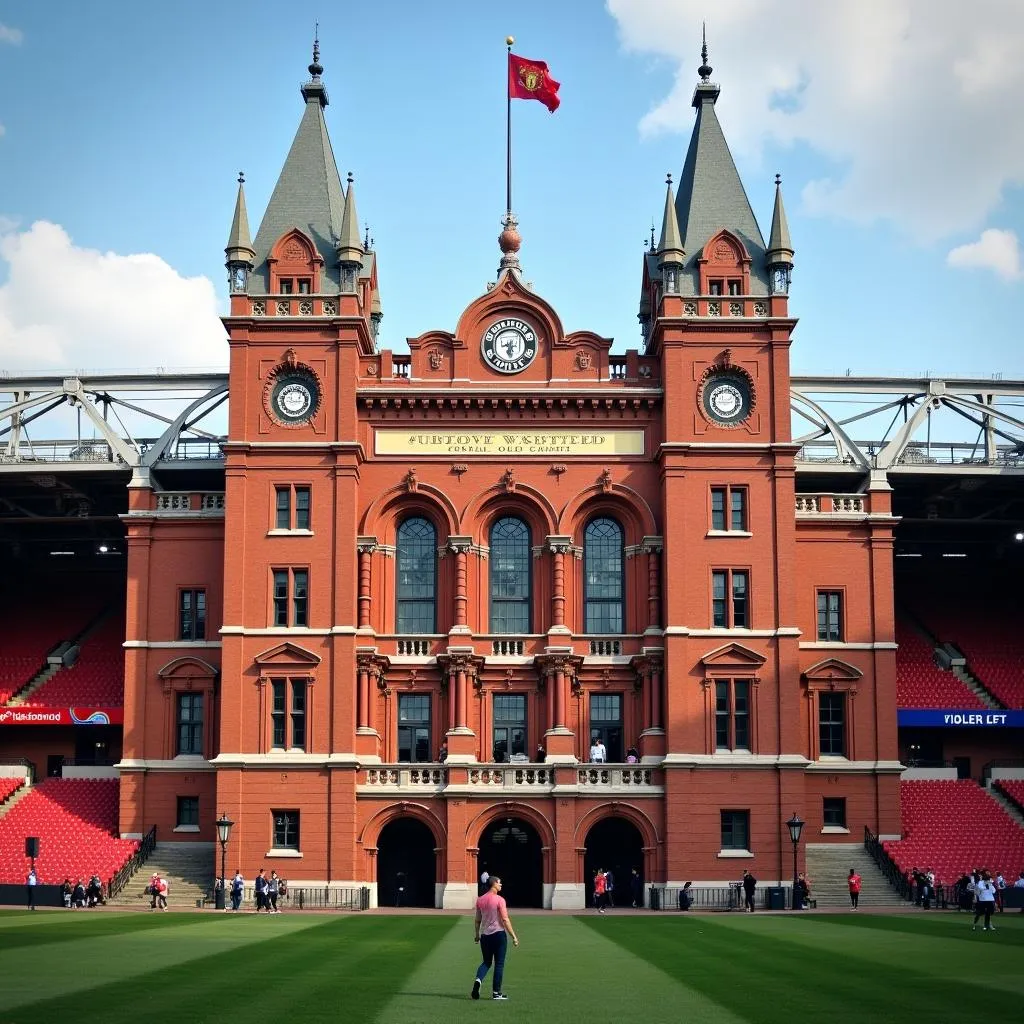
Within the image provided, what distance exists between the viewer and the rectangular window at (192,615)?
65.2 metres

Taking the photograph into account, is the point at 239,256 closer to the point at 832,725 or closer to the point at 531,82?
the point at 531,82

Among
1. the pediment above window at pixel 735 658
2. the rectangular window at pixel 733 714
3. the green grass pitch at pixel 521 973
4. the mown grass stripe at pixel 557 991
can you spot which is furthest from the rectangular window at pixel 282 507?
the mown grass stripe at pixel 557 991

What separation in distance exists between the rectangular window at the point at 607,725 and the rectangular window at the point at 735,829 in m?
5.15

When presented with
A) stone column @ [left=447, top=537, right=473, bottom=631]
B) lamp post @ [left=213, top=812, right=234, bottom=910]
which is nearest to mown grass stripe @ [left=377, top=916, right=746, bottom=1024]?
lamp post @ [left=213, top=812, right=234, bottom=910]

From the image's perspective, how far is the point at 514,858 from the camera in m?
62.1

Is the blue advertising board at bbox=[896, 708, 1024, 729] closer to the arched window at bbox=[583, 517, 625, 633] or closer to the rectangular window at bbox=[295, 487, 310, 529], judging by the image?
the arched window at bbox=[583, 517, 625, 633]

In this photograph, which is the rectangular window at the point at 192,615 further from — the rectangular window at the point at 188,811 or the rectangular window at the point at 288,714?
the rectangular window at the point at 188,811

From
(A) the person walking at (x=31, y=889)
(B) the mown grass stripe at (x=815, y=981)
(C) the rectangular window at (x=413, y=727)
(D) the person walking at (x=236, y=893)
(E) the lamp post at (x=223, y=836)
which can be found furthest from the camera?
(C) the rectangular window at (x=413, y=727)

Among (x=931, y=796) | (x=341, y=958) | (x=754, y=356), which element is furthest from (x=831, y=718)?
(x=341, y=958)

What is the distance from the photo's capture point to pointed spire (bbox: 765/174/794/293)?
2527 inches

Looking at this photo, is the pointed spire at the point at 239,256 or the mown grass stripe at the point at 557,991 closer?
the mown grass stripe at the point at 557,991

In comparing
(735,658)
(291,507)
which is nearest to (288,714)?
Result: (291,507)

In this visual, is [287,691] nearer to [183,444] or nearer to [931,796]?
[183,444]

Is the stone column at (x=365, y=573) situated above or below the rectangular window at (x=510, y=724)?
above
